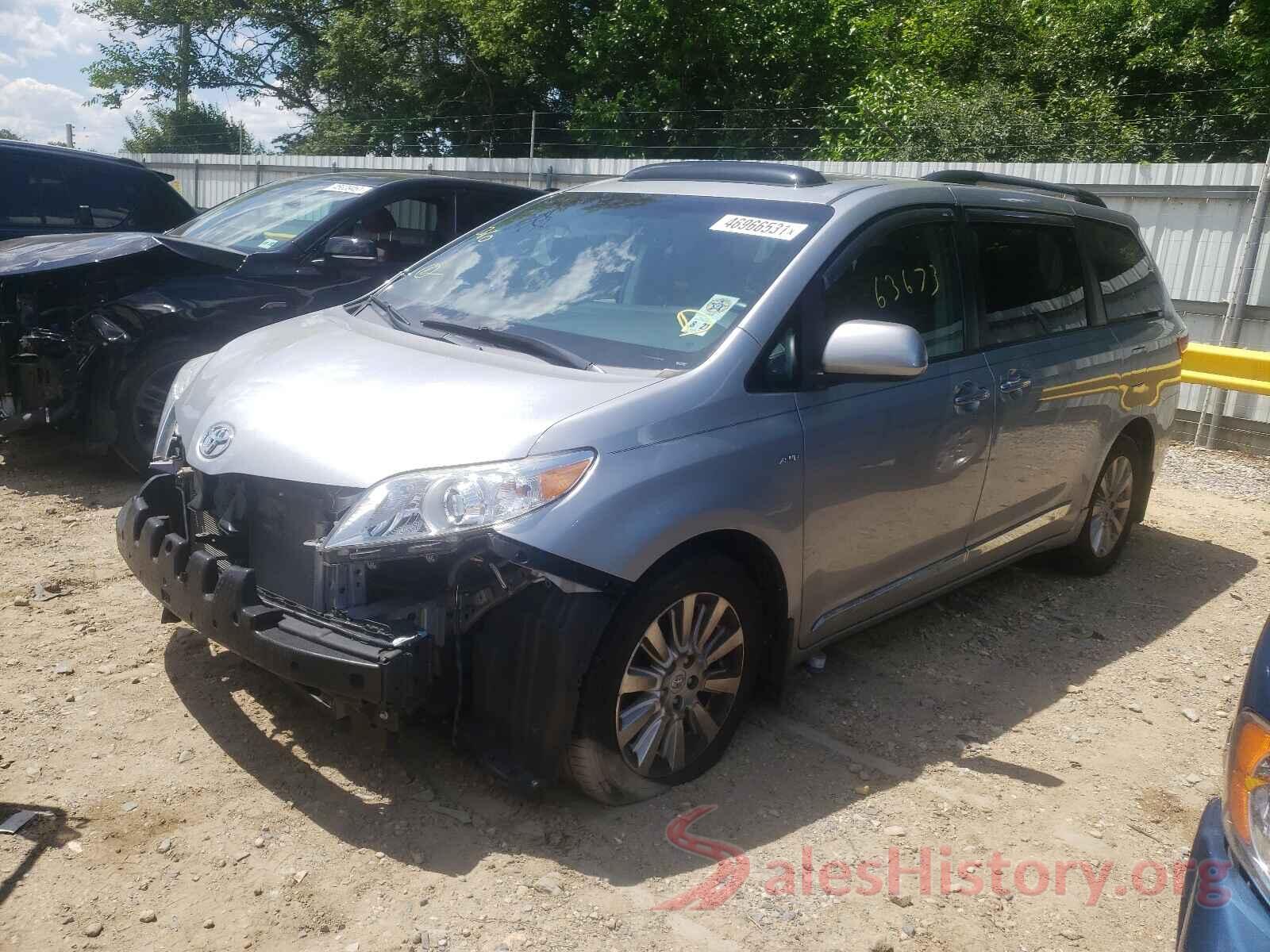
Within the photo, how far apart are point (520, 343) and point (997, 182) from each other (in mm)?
2587

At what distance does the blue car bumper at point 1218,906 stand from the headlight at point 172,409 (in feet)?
10.2

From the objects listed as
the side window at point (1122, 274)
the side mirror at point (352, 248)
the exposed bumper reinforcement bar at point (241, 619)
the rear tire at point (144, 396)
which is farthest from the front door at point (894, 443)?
the rear tire at point (144, 396)

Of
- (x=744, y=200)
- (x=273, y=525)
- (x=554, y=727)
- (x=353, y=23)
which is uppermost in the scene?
(x=353, y=23)

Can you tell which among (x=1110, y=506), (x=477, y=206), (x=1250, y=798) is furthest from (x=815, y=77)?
Result: (x=1250, y=798)

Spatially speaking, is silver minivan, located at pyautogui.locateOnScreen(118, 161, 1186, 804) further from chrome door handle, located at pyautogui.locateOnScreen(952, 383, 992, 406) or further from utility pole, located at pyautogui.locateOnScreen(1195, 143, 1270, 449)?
utility pole, located at pyautogui.locateOnScreen(1195, 143, 1270, 449)

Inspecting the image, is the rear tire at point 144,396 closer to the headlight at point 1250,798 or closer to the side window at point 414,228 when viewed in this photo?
the side window at point 414,228

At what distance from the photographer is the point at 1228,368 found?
8.10m

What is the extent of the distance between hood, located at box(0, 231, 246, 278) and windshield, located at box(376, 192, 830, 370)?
2155 mm

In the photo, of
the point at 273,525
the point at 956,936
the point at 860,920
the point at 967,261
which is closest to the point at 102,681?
the point at 273,525

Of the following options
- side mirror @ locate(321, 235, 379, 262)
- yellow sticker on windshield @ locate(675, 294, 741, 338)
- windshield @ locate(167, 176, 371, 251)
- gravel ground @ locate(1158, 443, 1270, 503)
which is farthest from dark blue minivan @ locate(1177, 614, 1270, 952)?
gravel ground @ locate(1158, 443, 1270, 503)

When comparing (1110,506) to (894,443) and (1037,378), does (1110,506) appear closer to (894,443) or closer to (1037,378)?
(1037,378)

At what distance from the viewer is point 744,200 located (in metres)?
3.92

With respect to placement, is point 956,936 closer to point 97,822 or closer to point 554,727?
point 554,727

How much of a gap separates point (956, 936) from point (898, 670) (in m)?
1.62
